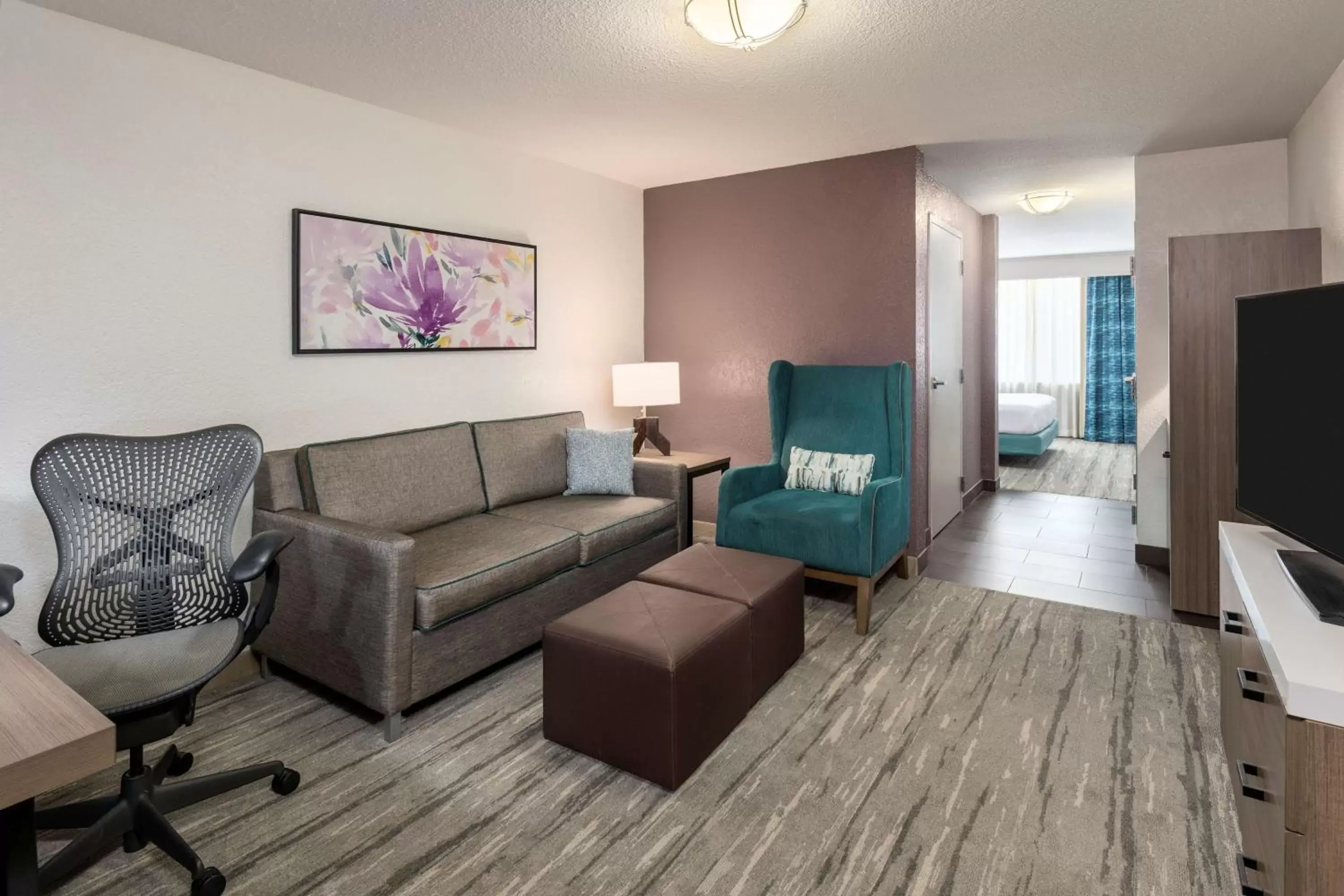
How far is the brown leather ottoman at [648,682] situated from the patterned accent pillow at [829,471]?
59.1 inches

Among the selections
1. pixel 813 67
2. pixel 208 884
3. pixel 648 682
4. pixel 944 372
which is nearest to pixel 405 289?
pixel 813 67

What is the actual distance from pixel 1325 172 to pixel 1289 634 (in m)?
2.67

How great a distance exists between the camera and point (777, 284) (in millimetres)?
4434

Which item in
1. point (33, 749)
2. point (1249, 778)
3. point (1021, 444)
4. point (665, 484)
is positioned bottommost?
point (1249, 778)

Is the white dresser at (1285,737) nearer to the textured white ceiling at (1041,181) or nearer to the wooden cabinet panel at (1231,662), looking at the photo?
the wooden cabinet panel at (1231,662)

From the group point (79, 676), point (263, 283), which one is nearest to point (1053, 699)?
point (79, 676)

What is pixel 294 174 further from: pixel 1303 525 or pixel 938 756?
pixel 1303 525

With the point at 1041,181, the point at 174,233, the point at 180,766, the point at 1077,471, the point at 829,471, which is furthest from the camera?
the point at 1077,471

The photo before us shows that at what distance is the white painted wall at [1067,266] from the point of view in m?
8.98

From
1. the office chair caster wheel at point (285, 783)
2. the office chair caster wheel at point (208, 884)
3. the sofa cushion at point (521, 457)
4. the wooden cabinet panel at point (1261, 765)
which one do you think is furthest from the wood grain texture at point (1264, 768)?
the sofa cushion at point (521, 457)

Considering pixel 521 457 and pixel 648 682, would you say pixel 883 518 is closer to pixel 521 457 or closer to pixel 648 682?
pixel 648 682

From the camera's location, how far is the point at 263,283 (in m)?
2.92

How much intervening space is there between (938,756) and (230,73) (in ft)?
11.6

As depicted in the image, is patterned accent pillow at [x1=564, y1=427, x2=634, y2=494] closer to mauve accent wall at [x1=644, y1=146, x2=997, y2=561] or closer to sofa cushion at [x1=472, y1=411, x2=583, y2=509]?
sofa cushion at [x1=472, y1=411, x2=583, y2=509]
